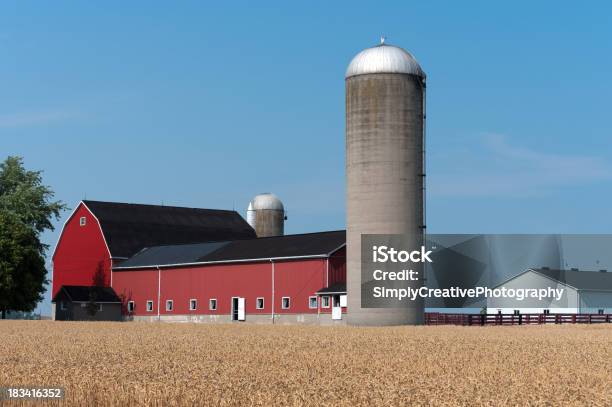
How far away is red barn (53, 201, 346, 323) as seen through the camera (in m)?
65.0

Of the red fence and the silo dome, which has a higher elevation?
Result: the silo dome

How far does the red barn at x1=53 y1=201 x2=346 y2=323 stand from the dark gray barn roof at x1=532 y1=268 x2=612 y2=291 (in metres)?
26.8

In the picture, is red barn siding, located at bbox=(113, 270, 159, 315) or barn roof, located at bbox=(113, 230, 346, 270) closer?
barn roof, located at bbox=(113, 230, 346, 270)

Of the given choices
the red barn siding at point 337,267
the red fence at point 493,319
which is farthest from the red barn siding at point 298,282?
the red fence at point 493,319

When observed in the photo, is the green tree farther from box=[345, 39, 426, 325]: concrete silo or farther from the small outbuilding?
box=[345, 39, 426, 325]: concrete silo

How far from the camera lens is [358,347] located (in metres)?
31.7

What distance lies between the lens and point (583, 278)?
88688 millimetres

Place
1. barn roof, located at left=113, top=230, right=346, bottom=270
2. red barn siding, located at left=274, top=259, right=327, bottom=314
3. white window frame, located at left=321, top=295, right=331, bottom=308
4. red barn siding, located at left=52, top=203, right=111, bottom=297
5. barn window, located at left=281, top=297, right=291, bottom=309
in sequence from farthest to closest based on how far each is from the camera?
red barn siding, located at left=52, top=203, right=111, bottom=297 < barn roof, located at left=113, top=230, right=346, bottom=270 < barn window, located at left=281, top=297, right=291, bottom=309 < red barn siding, located at left=274, top=259, right=327, bottom=314 < white window frame, located at left=321, top=295, right=331, bottom=308

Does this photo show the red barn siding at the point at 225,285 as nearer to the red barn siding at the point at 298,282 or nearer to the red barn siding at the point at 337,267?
the red barn siding at the point at 298,282

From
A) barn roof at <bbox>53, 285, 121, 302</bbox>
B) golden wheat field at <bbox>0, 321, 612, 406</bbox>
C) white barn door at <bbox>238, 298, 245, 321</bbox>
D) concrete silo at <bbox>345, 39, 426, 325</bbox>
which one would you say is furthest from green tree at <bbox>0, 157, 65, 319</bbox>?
golden wheat field at <bbox>0, 321, 612, 406</bbox>

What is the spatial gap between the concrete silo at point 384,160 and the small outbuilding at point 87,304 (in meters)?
28.1

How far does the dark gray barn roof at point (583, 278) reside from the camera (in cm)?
8644

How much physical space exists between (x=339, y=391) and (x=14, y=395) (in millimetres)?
5350

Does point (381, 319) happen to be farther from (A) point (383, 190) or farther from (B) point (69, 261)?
(B) point (69, 261)
